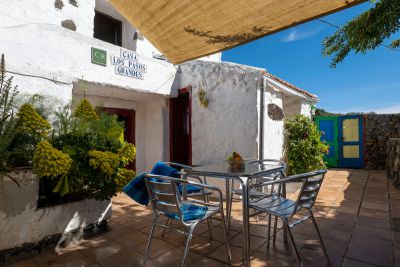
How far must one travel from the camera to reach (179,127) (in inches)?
240

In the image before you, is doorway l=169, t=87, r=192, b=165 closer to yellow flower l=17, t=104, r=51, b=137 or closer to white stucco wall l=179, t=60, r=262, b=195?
white stucco wall l=179, t=60, r=262, b=195

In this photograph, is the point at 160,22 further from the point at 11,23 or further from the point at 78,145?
the point at 11,23

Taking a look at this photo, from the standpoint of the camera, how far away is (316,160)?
5.36 meters

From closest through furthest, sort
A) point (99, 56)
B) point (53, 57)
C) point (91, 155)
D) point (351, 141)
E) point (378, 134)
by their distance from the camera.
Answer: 1. point (91, 155)
2. point (53, 57)
3. point (99, 56)
4. point (378, 134)
5. point (351, 141)

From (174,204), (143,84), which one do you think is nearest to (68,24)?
(143,84)

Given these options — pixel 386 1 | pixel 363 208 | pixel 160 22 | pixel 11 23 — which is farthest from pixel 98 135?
pixel 363 208

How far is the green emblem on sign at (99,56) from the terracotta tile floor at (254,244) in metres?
2.64

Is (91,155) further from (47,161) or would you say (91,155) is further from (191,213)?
(191,213)

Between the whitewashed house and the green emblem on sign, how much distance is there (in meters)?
0.02

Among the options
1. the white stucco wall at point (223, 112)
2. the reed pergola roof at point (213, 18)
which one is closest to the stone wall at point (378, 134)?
the white stucco wall at point (223, 112)

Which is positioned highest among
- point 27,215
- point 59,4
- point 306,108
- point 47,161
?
point 59,4

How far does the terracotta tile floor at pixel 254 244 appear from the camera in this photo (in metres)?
2.32

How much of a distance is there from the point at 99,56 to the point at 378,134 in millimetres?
9095

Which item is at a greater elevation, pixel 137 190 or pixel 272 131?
pixel 272 131
